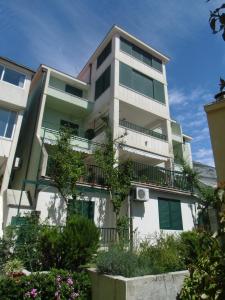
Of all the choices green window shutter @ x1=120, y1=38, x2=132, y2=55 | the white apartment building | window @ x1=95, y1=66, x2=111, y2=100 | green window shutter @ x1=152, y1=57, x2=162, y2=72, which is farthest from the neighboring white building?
green window shutter @ x1=152, y1=57, x2=162, y2=72

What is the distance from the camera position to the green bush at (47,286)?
542cm

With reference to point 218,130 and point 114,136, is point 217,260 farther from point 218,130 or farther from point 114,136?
point 114,136

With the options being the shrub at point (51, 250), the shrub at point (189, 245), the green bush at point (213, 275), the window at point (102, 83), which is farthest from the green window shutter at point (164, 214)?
the green bush at point (213, 275)

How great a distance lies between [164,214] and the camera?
15391 mm

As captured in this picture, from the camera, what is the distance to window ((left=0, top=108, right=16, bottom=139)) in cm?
1476

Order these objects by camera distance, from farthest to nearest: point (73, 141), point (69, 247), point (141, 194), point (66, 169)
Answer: point (73, 141) < point (141, 194) < point (66, 169) < point (69, 247)

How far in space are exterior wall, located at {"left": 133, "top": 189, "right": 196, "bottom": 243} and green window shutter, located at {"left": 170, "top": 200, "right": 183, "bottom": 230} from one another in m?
0.30

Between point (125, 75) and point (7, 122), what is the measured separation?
10.2m

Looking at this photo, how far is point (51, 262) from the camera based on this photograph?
7.58 metres

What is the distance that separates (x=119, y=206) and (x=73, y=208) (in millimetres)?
2757

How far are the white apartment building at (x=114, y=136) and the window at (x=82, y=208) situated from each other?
57 millimetres

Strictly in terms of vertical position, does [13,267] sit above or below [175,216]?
below

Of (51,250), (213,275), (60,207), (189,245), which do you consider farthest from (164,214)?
(213,275)

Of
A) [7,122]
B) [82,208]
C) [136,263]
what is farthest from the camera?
[7,122]
